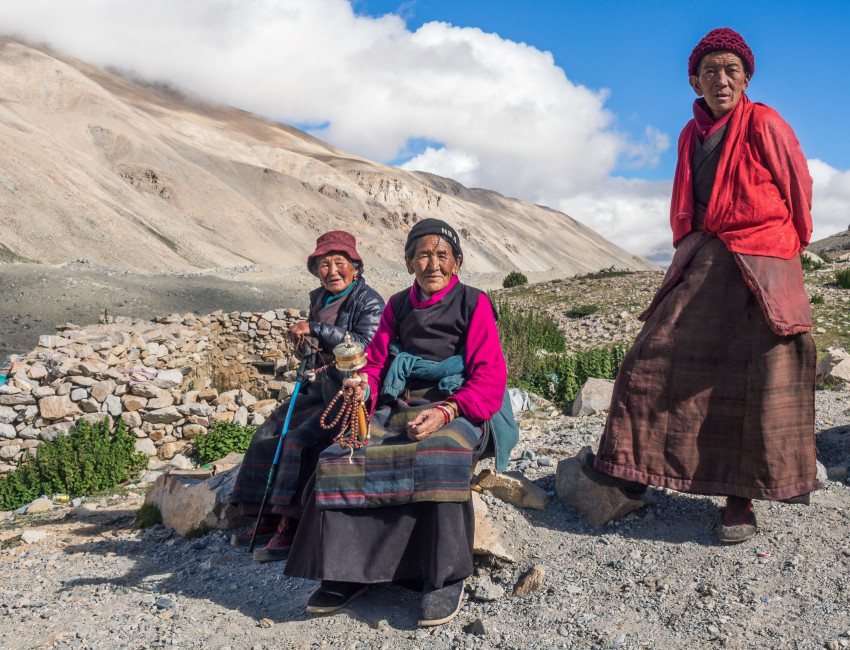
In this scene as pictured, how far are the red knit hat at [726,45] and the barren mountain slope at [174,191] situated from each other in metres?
30.4

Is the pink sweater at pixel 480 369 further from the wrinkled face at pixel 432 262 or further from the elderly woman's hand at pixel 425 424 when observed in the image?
the elderly woman's hand at pixel 425 424

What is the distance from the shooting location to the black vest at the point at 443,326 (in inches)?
130

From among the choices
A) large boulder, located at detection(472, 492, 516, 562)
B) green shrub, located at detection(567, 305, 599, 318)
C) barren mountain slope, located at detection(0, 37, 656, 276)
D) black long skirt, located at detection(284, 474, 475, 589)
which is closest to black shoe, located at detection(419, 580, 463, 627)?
black long skirt, located at detection(284, 474, 475, 589)

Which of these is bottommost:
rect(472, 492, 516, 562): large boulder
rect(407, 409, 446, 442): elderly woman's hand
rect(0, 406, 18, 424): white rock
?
rect(472, 492, 516, 562): large boulder

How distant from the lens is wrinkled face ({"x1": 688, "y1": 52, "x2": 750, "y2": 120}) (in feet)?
10.7

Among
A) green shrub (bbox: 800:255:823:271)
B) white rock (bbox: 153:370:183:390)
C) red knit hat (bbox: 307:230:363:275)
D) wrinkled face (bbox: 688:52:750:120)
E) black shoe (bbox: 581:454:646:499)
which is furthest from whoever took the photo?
green shrub (bbox: 800:255:823:271)

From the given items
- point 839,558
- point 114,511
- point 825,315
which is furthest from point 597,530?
point 825,315

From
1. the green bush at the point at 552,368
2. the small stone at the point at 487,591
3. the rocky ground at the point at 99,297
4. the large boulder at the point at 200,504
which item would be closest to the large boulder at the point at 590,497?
the small stone at the point at 487,591

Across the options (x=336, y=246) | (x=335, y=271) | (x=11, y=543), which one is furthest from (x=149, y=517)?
(x=336, y=246)

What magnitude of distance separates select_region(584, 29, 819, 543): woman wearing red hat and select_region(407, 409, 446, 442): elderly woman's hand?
1.03 metres

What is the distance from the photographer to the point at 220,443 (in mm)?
6984

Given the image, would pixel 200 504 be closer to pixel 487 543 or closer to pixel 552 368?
pixel 487 543

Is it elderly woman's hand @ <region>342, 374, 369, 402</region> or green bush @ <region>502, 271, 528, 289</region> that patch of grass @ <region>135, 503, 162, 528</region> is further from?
green bush @ <region>502, 271, 528, 289</region>

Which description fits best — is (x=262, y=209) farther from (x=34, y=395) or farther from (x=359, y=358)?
(x=359, y=358)
